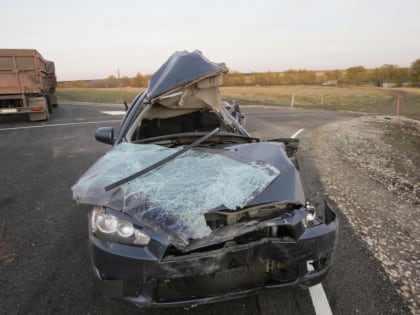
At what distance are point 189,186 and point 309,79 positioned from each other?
347 ft

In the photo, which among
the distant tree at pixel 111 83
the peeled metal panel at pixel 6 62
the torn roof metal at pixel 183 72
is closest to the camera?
the torn roof metal at pixel 183 72

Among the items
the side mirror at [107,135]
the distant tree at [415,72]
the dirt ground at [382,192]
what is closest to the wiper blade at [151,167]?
the side mirror at [107,135]

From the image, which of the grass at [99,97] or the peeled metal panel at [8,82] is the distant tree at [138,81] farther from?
the peeled metal panel at [8,82]

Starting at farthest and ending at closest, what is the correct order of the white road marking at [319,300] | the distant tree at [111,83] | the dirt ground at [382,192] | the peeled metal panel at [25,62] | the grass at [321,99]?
the distant tree at [111,83], the grass at [321,99], the peeled metal panel at [25,62], the dirt ground at [382,192], the white road marking at [319,300]

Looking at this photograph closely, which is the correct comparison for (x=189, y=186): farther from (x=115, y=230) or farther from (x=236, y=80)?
(x=236, y=80)

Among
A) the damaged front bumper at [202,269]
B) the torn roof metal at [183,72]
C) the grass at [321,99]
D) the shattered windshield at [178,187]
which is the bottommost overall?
the grass at [321,99]

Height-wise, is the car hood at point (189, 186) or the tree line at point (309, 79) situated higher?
the tree line at point (309, 79)

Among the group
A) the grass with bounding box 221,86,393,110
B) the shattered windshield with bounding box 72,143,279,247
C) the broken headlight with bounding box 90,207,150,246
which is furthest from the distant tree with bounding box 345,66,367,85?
the broken headlight with bounding box 90,207,150,246

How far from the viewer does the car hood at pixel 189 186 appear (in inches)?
78.7

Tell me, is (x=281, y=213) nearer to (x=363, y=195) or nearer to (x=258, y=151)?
(x=258, y=151)

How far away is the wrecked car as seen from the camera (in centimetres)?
190

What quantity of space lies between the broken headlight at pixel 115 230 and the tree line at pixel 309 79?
75018 millimetres

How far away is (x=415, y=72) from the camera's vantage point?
81438mm

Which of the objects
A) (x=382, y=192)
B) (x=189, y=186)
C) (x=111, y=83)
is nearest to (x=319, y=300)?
(x=189, y=186)
